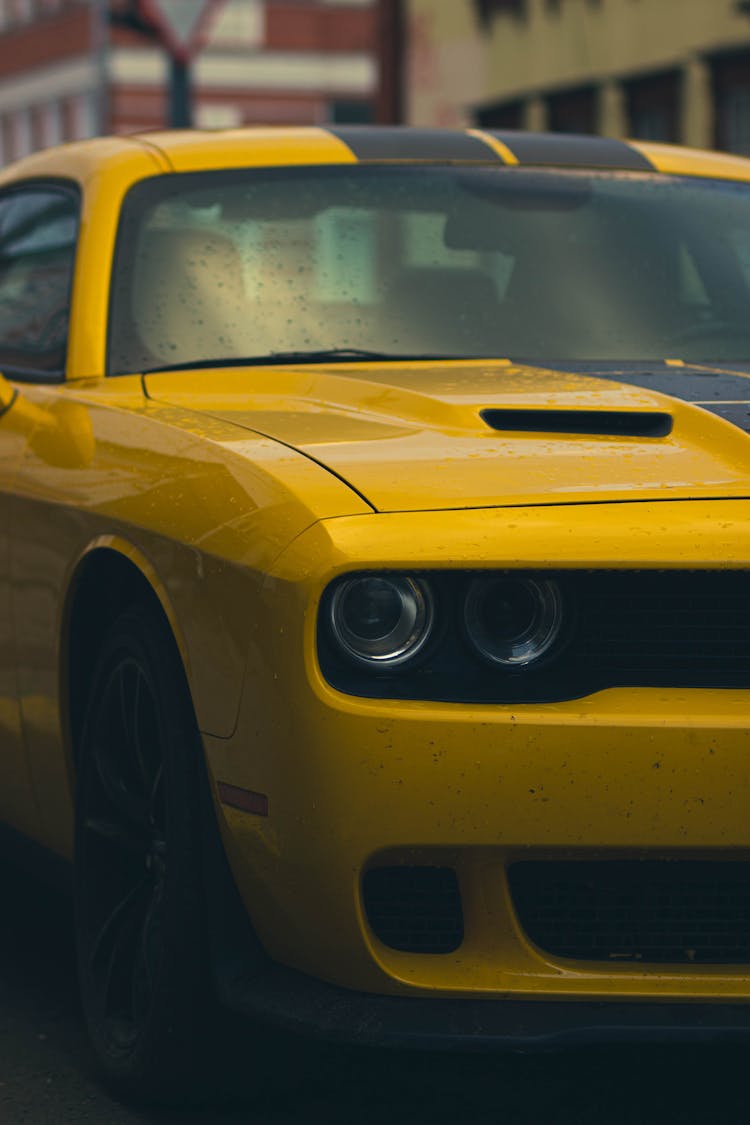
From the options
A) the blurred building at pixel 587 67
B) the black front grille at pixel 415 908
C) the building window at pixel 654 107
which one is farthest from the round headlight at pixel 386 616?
the building window at pixel 654 107

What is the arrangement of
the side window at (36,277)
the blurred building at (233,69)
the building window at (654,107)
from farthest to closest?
the blurred building at (233,69) → the building window at (654,107) → the side window at (36,277)

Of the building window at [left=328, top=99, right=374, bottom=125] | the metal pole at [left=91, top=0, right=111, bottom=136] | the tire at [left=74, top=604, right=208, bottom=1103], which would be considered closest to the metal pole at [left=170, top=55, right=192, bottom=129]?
the metal pole at [left=91, top=0, right=111, bottom=136]

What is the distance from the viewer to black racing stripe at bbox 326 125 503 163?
17.9ft

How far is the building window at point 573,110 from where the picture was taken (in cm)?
2569

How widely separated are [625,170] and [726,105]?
1790cm

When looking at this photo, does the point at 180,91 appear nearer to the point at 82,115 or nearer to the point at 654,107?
the point at 654,107

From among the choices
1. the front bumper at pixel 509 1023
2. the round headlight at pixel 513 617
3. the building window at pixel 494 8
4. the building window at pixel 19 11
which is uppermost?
the building window at pixel 19 11

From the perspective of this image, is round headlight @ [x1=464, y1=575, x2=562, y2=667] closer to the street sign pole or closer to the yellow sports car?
the yellow sports car

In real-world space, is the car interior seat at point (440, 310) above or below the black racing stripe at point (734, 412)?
above

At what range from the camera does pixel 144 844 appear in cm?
404

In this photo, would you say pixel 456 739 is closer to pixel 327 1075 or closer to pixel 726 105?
pixel 327 1075

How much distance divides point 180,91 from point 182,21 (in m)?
0.37

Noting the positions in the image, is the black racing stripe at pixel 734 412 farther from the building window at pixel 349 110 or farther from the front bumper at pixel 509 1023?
the building window at pixel 349 110

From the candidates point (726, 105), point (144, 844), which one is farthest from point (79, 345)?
point (726, 105)
